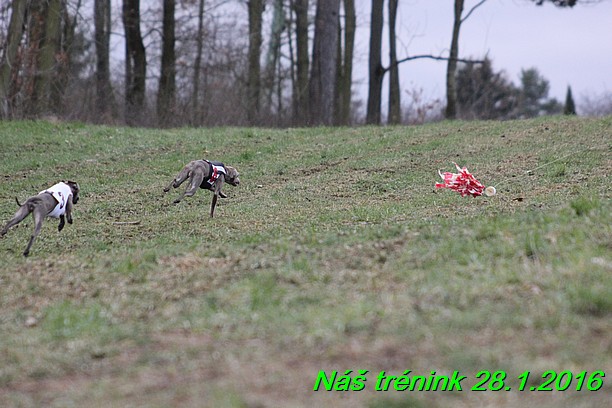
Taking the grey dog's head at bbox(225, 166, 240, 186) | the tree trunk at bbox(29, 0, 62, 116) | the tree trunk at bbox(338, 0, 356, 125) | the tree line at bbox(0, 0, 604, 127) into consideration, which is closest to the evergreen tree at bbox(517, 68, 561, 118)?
the tree line at bbox(0, 0, 604, 127)

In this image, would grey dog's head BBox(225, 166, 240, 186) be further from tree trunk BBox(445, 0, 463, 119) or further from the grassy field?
tree trunk BBox(445, 0, 463, 119)

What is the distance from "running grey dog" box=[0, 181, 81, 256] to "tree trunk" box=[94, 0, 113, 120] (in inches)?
873

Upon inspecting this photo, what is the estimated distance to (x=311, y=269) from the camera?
7.79 m

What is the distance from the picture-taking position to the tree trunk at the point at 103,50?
108 feet

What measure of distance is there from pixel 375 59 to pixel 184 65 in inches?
426

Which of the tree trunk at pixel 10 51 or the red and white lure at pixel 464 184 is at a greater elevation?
the tree trunk at pixel 10 51

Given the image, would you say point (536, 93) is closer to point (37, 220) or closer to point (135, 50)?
point (135, 50)

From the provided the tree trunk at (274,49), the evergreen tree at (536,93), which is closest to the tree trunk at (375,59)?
the tree trunk at (274,49)

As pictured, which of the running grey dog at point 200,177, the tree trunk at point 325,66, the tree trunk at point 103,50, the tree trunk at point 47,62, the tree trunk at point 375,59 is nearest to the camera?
the running grey dog at point 200,177

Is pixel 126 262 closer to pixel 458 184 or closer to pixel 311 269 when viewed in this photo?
pixel 311 269

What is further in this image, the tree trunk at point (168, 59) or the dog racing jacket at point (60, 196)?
the tree trunk at point (168, 59)

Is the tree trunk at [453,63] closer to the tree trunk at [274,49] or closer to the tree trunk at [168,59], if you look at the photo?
the tree trunk at [168,59]

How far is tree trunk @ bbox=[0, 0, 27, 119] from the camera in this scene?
83.9 feet

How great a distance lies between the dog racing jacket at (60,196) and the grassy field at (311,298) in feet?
1.69
